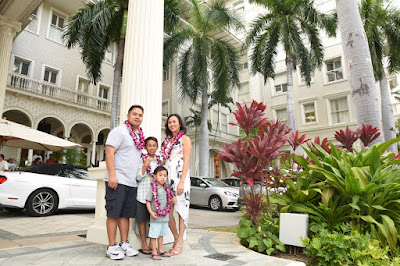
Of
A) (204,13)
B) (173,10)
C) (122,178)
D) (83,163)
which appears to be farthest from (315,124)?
(122,178)

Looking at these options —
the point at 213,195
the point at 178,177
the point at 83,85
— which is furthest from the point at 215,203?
the point at 83,85

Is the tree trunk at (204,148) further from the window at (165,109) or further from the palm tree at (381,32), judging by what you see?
the palm tree at (381,32)

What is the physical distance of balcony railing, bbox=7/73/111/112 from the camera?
49.9ft

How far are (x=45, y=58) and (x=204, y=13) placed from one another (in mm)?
11133

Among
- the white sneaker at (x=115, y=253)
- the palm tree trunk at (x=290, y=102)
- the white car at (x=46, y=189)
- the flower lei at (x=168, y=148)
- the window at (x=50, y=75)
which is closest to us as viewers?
the white sneaker at (x=115, y=253)

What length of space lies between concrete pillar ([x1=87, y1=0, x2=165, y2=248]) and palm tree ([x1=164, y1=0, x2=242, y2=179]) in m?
11.4

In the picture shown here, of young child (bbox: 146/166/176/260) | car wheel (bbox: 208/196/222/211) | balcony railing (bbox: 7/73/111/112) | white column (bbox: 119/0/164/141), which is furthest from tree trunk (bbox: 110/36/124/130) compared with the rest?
young child (bbox: 146/166/176/260)

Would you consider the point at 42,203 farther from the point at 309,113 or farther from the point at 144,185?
the point at 309,113

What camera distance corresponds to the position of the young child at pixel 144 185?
124 inches

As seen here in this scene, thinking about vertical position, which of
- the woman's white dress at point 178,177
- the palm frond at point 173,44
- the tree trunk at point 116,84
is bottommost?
the woman's white dress at point 178,177

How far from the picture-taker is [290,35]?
15.9 meters

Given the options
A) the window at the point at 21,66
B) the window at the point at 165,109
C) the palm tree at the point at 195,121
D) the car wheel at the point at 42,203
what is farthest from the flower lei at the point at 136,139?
the window at the point at 165,109

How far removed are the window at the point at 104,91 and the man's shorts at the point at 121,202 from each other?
19.0 metres

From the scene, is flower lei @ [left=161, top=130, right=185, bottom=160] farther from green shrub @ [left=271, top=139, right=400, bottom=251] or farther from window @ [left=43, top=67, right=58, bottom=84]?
window @ [left=43, top=67, right=58, bottom=84]
